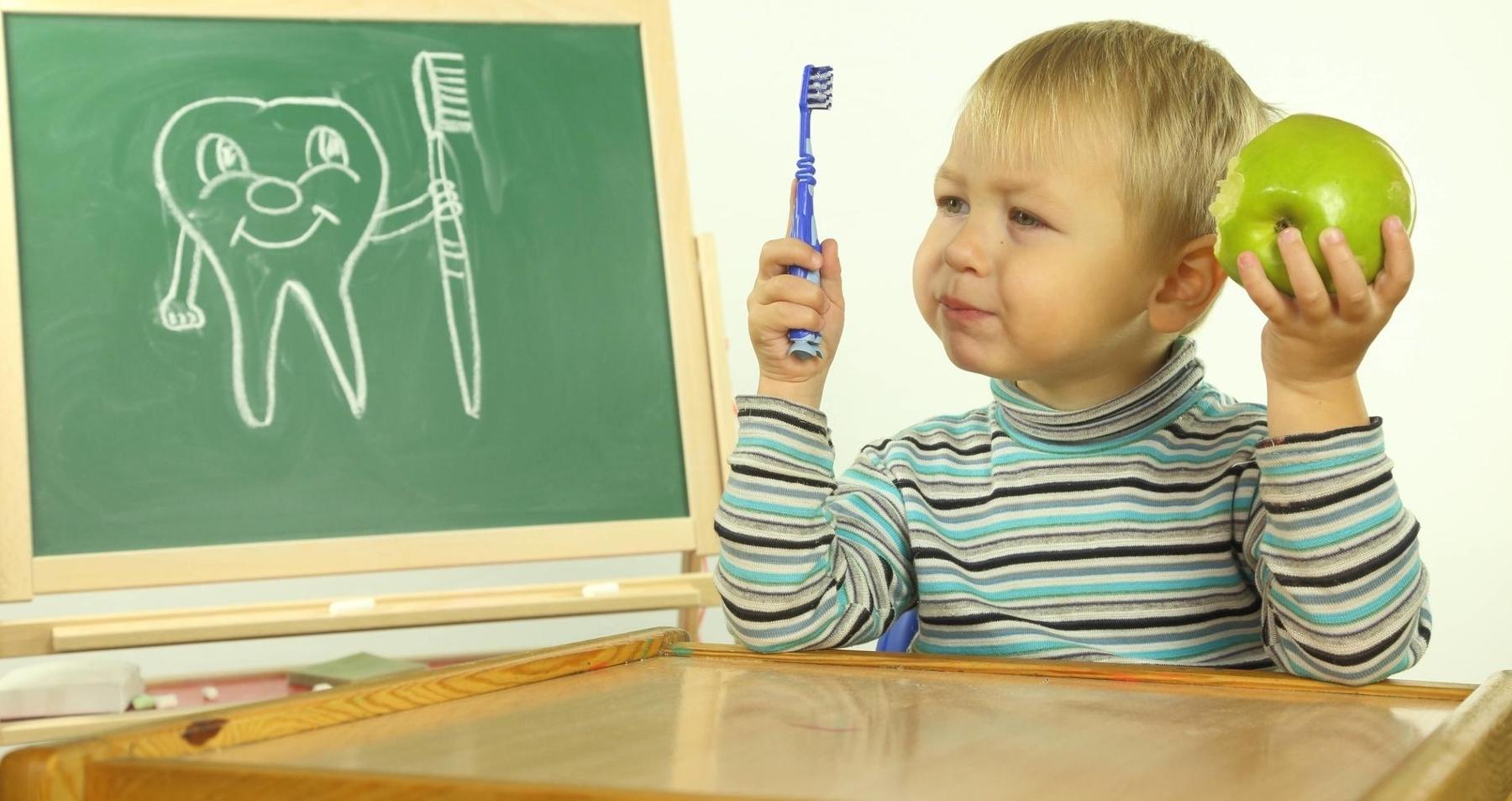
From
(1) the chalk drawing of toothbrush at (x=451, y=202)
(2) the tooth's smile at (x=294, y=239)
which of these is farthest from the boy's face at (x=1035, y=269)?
(2) the tooth's smile at (x=294, y=239)

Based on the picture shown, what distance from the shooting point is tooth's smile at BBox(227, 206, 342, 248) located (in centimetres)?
187

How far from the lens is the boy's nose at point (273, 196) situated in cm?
189

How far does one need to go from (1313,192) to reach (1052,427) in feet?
1.04

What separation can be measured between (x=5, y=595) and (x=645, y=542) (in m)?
0.77

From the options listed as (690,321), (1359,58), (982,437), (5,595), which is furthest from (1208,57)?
(1359,58)

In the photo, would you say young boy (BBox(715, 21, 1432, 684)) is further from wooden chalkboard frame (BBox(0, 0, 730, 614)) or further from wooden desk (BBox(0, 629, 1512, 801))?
wooden chalkboard frame (BBox(0, 0, 730, 614))

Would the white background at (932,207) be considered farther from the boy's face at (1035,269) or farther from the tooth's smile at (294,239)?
the boy's face at (1035,269)

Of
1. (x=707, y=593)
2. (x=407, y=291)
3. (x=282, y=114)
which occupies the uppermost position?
(x=282, y=114)

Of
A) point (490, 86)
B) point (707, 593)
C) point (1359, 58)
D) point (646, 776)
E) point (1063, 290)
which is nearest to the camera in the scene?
point (646, 776)

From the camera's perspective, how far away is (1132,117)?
107cm

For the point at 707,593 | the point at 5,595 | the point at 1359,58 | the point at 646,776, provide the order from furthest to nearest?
1. the point at 1359,58
2. the point at 707,593
3. the point at 5,595
4. the point at 646,776

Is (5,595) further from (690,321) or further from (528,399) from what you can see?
(690,321)

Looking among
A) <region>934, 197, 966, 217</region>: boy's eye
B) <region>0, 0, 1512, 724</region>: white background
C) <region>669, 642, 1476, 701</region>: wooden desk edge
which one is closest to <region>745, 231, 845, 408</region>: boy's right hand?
<region>934, 197, 966, 217</region>: boy's eye

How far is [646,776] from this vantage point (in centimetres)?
52
